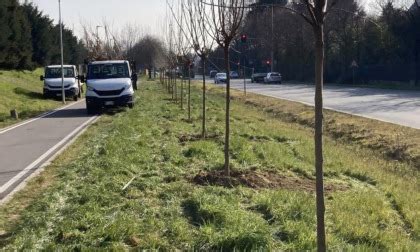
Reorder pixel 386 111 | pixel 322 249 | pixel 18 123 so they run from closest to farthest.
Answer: pixel 322 249 → pixel 18 123 → pixel 386 111

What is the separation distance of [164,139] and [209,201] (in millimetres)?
6374

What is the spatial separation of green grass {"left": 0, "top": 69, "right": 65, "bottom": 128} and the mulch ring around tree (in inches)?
494

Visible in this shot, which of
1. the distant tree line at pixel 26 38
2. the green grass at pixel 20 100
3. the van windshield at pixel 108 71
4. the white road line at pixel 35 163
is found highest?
the distant tree line at pixel 26 38

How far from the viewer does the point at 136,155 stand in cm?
1021

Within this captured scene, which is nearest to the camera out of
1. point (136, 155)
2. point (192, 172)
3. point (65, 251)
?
point (65, 251)

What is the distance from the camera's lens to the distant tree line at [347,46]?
46125mm

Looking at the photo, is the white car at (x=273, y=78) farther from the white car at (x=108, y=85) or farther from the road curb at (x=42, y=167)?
the road curb at (x=42, y=167)

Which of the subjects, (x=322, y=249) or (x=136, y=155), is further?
(x=136, y=155)

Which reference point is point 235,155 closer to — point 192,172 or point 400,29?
point 192,172

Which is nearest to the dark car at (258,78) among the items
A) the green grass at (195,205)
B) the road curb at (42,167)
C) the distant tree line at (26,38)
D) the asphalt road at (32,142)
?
the distant tree line at (26,38)

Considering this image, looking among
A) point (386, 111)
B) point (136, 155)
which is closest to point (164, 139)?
point (136, 155)

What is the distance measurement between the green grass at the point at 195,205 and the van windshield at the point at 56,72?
22470 mm

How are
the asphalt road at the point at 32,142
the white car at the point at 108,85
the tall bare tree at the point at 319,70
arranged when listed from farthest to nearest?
the white car at the point at 108,85 < the asphalt road at the point at 32,142 < the tall bare tree at the point at 319,70

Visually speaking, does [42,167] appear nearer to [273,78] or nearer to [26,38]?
[26,38]
